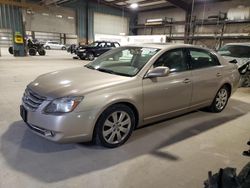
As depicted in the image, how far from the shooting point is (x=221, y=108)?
157 inches

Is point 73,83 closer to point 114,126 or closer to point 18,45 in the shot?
point 114,126

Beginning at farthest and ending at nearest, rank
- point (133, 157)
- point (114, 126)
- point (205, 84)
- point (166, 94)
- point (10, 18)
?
point (10, 18), point (205, 84), point (166, 94), point (114, 126), point (133, 157)

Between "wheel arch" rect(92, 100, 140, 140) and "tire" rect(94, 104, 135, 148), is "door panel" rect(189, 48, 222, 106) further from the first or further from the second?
"tire" rect(94, 104, 135, 148)

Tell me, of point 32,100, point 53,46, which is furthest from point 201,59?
point 53,46

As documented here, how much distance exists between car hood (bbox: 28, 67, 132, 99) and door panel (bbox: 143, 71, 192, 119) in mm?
337

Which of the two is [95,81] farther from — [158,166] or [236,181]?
[236,181]

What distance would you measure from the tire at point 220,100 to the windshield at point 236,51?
3.63 meters

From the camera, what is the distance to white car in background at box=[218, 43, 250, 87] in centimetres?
632

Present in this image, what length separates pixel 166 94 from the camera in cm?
285

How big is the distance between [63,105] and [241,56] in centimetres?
649

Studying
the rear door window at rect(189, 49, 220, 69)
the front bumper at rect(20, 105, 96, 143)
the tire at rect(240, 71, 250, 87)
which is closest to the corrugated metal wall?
the tire at rect(240, 71, 250, 87)

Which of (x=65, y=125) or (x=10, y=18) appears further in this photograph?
(x=10, y=18)

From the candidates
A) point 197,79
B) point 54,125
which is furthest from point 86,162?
point 197,79

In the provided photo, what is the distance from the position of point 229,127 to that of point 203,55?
1.22 meters
